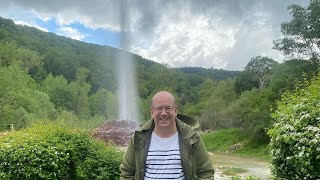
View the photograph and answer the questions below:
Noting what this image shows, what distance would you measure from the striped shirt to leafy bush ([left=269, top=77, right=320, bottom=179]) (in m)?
1.69

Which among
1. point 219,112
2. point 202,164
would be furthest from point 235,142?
point 202,164

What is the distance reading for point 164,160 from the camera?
11.1 ft

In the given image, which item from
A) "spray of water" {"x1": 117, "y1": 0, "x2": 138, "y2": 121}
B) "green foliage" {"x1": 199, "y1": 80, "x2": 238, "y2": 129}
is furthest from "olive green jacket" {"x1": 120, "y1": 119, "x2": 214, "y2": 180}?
"green foliage" {"x1": 199, "y1": 80, "x2": 238, "y2": 129}

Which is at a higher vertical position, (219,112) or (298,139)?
(219,112)

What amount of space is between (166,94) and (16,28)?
3605 inches

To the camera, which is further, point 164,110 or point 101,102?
point 101,102

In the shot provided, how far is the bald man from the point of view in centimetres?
334

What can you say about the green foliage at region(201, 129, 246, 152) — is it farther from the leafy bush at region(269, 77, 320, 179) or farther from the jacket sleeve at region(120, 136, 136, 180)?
the jacket sleeve at region(120, 136, 136, 180)

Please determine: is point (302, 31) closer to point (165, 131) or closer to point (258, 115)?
point (258, 115)

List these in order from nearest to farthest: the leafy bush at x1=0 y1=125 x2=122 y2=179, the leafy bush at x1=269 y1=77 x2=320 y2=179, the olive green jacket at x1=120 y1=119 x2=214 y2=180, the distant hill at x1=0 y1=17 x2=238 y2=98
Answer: the olive green jacket at x1=120 y1=119 x2=214 y2=180, the leafy bush at x1=269 y1=77 x2=320 y2=179, the leafy bush at x1=0 y1=125 x2=122 y2=179, the distant hill at x1=0 y1=17 x2=238 y2=98

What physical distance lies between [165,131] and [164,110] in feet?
0.69

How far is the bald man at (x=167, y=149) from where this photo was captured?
11.0 feet

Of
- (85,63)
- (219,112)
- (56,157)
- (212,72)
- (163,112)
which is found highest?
(212,72)

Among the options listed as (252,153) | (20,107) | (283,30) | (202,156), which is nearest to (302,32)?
(283,30)
